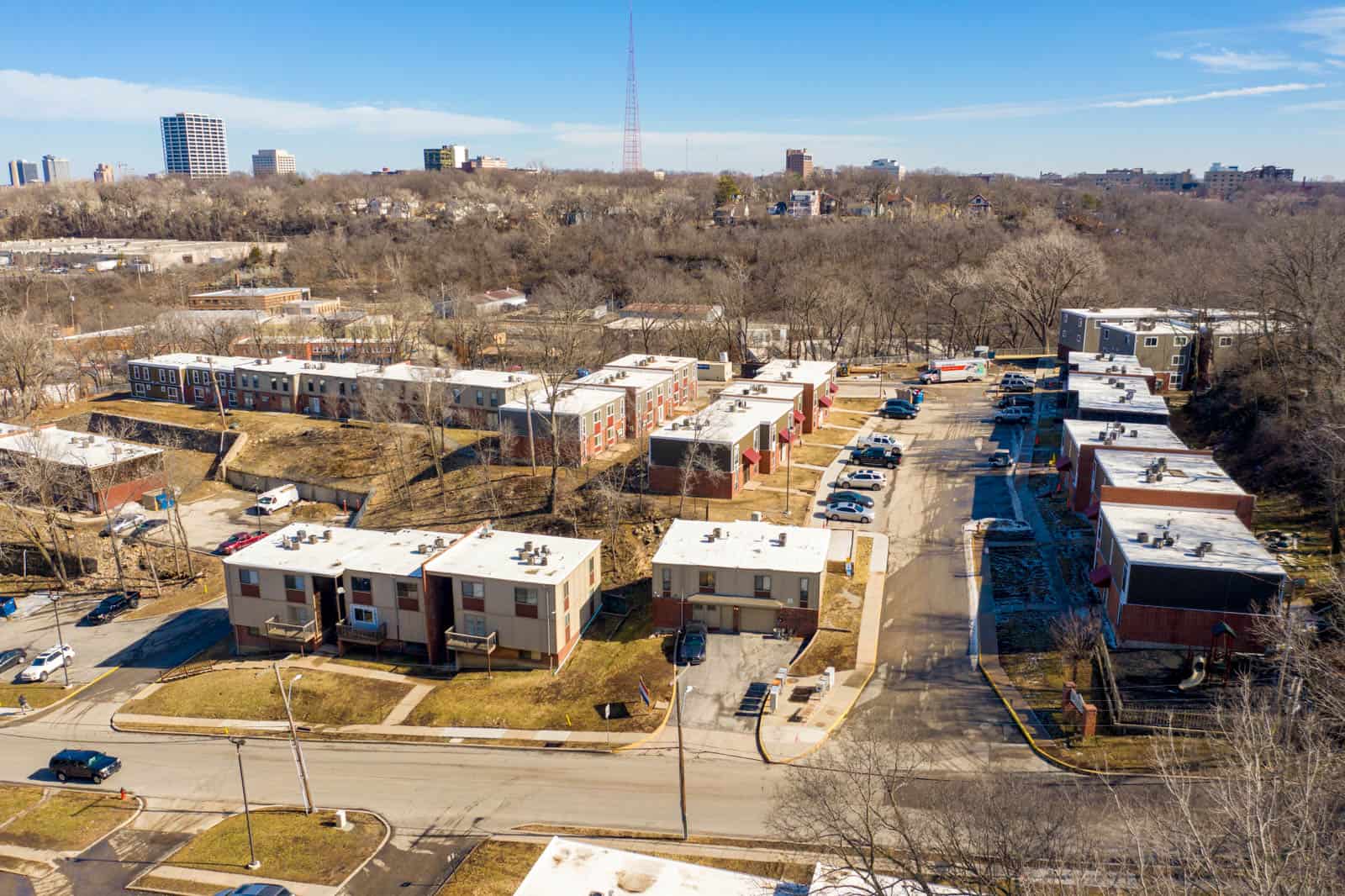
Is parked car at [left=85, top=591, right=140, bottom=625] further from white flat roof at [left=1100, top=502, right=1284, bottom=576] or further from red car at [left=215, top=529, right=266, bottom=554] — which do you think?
white flat roof at [left=1100, top=502, right=1284, bottom=576]

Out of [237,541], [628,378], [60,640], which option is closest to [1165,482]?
[628,378]

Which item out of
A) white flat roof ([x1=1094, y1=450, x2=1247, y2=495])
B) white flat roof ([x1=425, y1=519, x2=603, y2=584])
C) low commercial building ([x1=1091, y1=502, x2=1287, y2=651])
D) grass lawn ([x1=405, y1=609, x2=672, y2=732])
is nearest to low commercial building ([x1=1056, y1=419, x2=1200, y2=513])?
white flat roof ([x1=1094, y1=450, x2=1247, y2=495])

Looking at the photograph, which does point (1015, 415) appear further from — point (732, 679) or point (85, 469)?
point (85, 469)

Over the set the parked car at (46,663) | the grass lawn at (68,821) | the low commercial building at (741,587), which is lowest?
the grass lawn at (68,821)

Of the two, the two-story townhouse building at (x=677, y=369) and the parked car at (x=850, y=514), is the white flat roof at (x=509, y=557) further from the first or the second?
the two-story townhouse building at (x=677, y=369)

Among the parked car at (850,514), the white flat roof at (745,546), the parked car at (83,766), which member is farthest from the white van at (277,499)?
the parked car at (850,514)

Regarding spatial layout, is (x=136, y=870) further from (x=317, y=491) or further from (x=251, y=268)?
(x=251, y=268)
